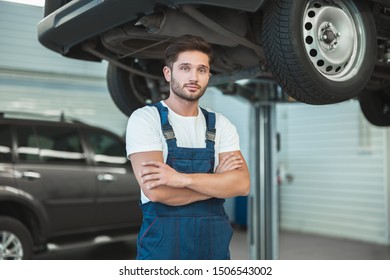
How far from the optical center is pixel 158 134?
4.90 ft

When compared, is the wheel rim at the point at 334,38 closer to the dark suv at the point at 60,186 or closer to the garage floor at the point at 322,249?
the dark suv at the point at 60,186

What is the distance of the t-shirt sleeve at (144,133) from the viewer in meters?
1.46

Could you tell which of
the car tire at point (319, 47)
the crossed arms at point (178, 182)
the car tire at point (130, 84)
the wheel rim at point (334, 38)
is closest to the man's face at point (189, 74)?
the crossed arms at point (178, 182)

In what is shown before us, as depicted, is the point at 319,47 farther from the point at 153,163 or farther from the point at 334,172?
the point at 334,172

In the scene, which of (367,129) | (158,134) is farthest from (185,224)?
(367,129)

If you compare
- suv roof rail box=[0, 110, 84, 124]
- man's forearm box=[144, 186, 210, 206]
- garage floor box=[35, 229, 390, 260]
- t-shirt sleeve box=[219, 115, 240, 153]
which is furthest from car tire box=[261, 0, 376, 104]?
suv roof rail box=[0, 110, 84, 124]

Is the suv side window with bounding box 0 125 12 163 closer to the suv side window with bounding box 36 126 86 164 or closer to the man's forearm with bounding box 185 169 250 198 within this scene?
the suv side window with bounding box 36 126 86 164

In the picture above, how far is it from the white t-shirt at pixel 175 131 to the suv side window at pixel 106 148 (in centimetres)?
249

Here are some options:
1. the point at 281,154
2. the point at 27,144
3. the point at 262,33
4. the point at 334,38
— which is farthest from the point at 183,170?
the point at 281,154

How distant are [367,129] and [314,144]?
790 mm

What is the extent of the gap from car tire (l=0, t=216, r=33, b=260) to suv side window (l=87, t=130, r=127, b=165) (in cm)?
84

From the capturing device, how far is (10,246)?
331cm
